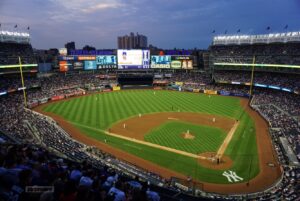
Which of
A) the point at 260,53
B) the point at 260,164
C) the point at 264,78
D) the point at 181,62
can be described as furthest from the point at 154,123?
the point at 181,62

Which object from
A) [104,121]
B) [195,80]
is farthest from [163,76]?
[104,121]

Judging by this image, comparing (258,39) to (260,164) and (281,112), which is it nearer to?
(281,112)

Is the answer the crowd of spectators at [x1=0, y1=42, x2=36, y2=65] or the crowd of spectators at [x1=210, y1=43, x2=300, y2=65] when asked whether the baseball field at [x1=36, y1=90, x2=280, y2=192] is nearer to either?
the crowd of spectators at [x1=210, y1=43, x2=300, y2=65]

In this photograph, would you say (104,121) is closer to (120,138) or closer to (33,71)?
(120,138)

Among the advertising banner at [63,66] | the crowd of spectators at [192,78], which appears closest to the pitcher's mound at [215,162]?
the crowd of spectators at [192,78]

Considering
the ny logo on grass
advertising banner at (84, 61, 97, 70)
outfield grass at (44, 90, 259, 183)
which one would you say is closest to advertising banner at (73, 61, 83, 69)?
advertising banner at (84, 61, 97, 70)

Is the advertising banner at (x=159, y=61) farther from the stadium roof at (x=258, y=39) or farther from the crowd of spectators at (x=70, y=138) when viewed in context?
the stadium roof at (x=258, y=39)
